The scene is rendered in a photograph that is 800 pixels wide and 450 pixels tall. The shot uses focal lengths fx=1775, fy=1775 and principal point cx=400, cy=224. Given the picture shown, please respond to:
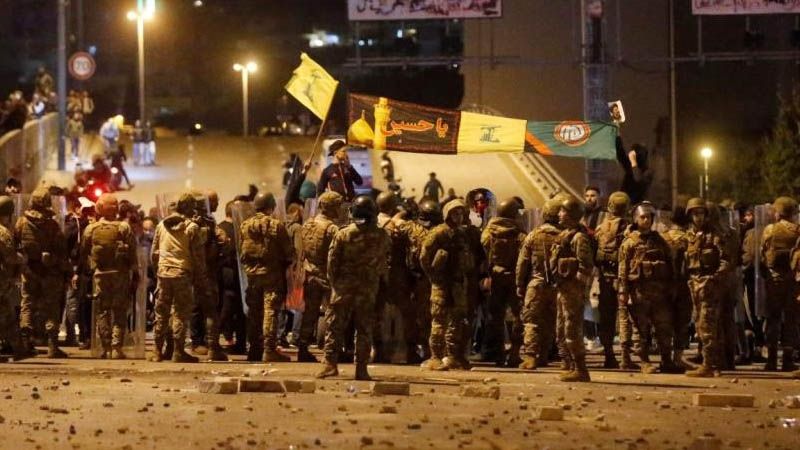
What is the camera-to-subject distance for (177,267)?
18641mm

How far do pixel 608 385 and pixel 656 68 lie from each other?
3520cm

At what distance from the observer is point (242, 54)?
297 ft

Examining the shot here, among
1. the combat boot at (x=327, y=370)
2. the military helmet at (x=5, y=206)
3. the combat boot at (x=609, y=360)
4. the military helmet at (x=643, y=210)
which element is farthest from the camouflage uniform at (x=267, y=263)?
the military helmet at (x=643, y=210)

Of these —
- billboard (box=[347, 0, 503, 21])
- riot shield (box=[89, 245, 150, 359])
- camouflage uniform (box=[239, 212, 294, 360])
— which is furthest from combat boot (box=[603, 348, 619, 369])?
billboard (box=[347, 0, 503, 21])

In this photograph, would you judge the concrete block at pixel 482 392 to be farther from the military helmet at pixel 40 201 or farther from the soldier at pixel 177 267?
the military helmet at pixel 40 201

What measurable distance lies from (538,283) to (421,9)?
2184cm

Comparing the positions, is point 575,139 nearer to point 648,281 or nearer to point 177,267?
point 648,281

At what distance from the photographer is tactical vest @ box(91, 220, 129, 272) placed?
62.5 feet

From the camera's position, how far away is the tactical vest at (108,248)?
19.1 meters

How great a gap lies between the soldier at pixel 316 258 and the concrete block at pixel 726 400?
4.41 meters

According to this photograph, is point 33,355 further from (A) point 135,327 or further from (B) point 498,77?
(B) point 498,77

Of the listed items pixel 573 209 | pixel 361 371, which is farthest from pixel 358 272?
pixel 573 209

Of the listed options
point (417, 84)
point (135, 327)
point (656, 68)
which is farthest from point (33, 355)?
point (417, 84)

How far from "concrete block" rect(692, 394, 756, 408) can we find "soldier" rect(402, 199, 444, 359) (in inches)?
161
